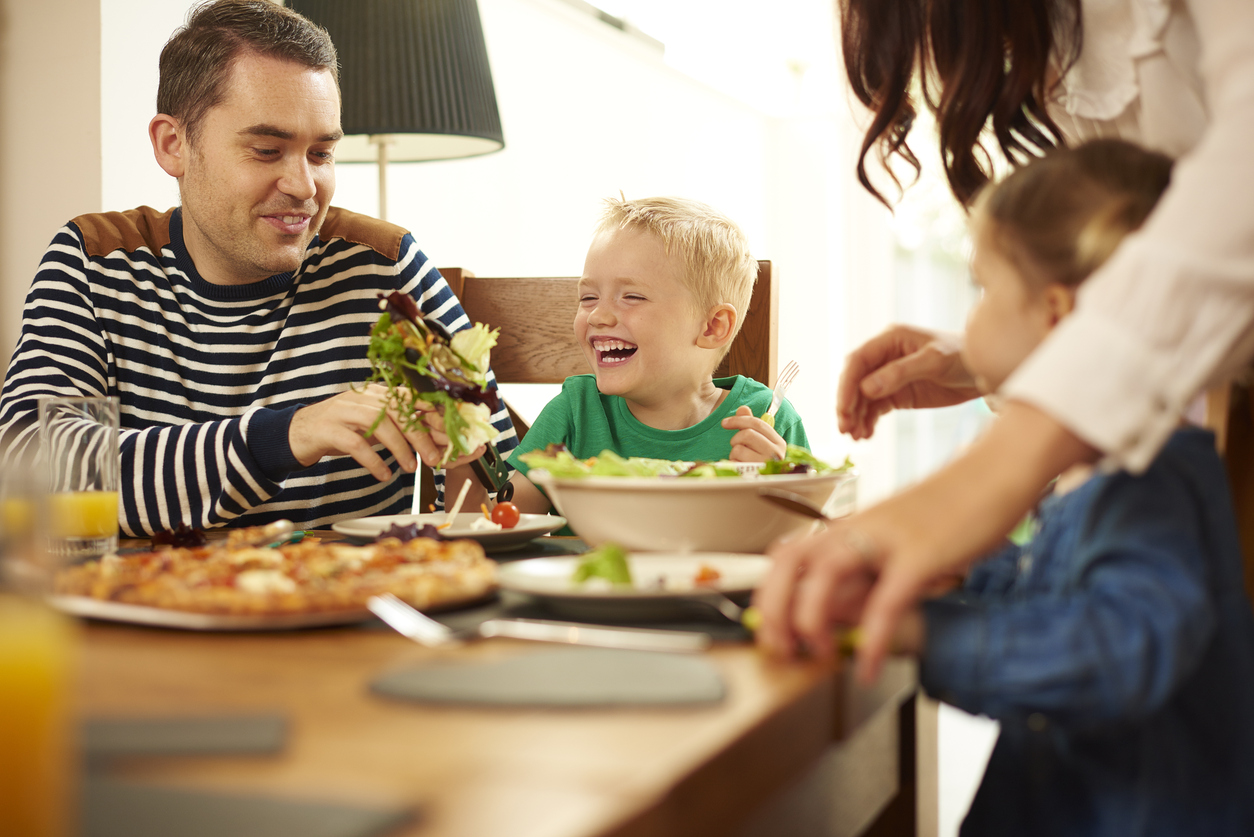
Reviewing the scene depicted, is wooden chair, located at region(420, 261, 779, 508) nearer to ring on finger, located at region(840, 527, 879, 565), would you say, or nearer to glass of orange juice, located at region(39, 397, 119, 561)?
glass of orange juice, located at region(39, 397, 119, 561)

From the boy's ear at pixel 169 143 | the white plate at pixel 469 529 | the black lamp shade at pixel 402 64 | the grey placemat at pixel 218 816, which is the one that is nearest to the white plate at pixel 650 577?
the white plate at pixel 469 529

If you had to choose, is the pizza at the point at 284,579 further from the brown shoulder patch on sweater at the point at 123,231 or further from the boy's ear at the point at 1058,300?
the brown shoulder patch on sweater at the point at 123,231

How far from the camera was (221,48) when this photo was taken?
1703 millimetres

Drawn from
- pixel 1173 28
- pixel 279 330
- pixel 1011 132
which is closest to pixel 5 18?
pixel 279 330

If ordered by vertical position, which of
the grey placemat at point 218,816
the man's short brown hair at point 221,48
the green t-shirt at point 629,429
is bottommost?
the green t-shirt at point 629,429

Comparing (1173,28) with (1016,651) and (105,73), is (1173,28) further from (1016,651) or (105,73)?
(105,73)

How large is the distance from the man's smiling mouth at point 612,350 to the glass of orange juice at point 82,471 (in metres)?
1.01

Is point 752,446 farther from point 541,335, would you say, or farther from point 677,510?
point 541,335

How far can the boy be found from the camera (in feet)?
6.37

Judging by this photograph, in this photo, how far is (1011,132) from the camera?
3.39ft

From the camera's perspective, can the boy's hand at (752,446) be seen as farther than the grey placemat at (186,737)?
Yes

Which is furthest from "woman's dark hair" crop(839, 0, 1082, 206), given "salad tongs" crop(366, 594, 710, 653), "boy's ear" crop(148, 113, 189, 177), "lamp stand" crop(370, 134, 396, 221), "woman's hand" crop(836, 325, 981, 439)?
"lamp stand" crop(370, 134, 396, 221)

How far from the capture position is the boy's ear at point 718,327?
203 cm

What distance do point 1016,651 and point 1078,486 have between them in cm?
22
